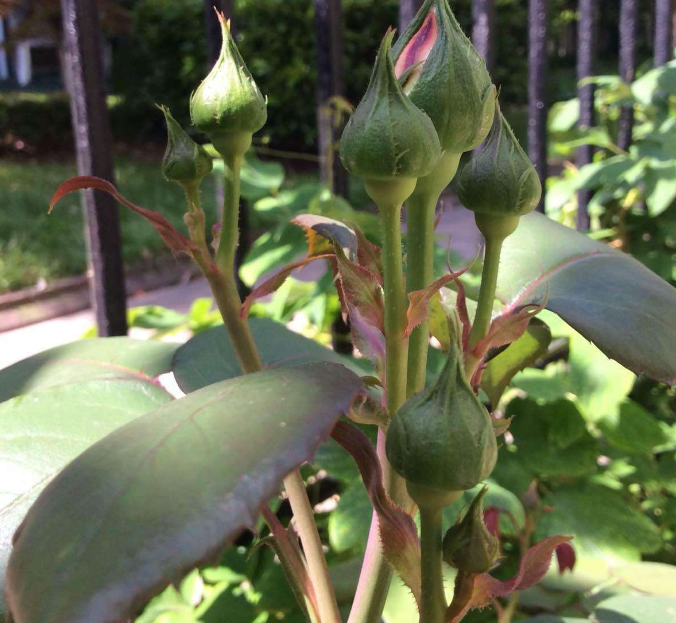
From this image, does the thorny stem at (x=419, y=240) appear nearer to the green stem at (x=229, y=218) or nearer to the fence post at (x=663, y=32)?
the green stem at (x=229, y=218)

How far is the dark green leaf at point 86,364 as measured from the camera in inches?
21.4

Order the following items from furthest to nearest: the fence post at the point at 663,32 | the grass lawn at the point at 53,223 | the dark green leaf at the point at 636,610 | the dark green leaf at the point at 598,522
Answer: the grass lawn at the point at 53,223 < the fence post at the point at 663,32 < the dark green leaf at the point at 598,522 < the dark green leaf at the point at 636,610

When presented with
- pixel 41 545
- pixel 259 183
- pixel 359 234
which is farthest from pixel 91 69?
pixel 41 545

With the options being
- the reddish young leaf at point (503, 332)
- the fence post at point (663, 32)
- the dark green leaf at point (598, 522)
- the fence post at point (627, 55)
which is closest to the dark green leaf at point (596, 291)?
the reddish young leaf at point (503, 332)

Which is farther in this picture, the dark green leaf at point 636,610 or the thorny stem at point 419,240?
the dark green leaf at point 636,610

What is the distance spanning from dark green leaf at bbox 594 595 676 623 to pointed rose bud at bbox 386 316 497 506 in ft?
1.37

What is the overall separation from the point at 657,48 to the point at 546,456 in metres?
1.17

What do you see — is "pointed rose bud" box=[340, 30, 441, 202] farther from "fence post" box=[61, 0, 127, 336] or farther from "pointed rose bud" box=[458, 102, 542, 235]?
"fence post" box=[61, 0, 127, 336]

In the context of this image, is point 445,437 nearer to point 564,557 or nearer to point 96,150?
point 564,557

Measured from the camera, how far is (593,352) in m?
1.01

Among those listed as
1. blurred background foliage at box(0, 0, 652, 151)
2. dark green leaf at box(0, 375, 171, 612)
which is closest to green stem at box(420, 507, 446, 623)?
dark green leaf at box(0, 375, 171, 612)

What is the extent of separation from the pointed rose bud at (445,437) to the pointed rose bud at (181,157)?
0.23 metres

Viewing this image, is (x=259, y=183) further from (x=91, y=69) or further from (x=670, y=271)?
(x=670, y=271)

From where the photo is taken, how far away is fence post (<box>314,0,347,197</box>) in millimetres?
1097
